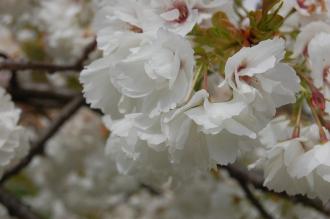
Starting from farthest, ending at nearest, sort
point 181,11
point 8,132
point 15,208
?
point 15,208
point 8,132
point 181,11

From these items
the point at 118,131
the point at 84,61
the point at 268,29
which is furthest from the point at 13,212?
the point at 268,29

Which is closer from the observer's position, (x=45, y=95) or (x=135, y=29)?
(x=135, y=29)

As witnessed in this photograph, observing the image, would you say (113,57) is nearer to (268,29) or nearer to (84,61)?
(268,29)

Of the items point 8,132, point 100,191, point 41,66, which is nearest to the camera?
point 8,132

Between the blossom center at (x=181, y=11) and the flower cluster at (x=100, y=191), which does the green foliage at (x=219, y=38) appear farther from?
the flower cluster at (x=100, y=191)

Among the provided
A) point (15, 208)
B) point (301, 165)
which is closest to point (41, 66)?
point (15, 208)

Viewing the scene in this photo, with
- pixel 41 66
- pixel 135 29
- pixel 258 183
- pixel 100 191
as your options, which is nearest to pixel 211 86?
pixel 135 29

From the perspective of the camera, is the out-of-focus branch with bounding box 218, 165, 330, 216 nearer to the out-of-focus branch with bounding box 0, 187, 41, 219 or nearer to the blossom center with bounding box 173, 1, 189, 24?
the out-of-focus branch with bounding box 0, 187, 41, 219

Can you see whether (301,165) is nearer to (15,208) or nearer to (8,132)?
(8,132)

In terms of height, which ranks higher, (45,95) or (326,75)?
(326,75)

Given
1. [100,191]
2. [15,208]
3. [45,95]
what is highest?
[15,208]

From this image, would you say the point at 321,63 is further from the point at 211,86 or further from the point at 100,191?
the point at 100,191

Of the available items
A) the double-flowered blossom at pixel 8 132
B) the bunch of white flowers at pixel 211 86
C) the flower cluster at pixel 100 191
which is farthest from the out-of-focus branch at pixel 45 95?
the bunch of white flowers at pixel 211 86
